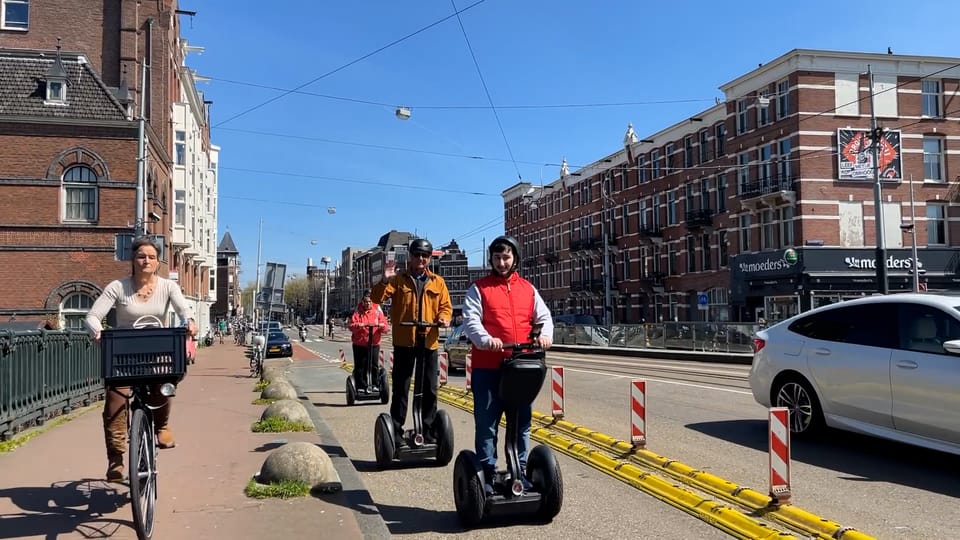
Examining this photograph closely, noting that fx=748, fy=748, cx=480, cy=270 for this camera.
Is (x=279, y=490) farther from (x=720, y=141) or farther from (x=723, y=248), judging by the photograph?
(x=720, y=141)

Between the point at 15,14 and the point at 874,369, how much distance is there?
1528 inches

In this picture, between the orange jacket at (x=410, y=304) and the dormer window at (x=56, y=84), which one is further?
the dormer window at (x=56, y=84)

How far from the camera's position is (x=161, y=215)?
34.3 metres

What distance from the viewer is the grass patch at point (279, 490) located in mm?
5758

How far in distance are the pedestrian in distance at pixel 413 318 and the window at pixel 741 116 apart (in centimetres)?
3757

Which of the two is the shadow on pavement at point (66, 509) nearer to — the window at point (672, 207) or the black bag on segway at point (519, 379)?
the black bag on segway at point (519, 379)

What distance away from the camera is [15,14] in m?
34.1

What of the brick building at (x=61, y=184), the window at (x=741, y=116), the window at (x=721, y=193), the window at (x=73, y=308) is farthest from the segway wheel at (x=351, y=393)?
the window at (x=721, y=193)

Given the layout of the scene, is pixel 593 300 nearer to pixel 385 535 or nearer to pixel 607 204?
pixel 607 204

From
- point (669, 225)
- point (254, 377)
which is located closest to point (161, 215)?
point (254, 377)

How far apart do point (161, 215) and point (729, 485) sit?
33.1 m

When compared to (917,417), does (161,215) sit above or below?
above

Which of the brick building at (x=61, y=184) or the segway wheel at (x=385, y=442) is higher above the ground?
the brick building at (x=61, y=184)

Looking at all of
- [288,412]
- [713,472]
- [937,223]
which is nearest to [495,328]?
[713,472]
